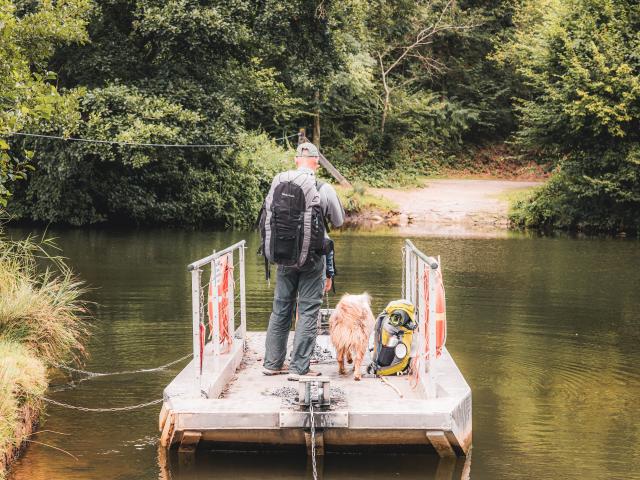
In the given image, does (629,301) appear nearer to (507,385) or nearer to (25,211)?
(507,385)

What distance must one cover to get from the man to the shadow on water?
2.59 ft

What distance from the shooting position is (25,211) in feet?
89.1

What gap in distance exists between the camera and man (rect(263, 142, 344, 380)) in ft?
22.7

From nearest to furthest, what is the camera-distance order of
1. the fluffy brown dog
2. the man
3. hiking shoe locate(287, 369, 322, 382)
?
the man, hiking shoe locate(287, 369, 322, 382), the fluffy brown dog

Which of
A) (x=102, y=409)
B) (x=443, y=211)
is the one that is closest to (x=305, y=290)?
(x=102, y=409)

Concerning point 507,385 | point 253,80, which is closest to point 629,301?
point 507,385

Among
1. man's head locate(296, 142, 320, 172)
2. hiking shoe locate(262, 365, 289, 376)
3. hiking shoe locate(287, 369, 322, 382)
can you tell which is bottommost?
hiking shoe locate(262, 365, 289, 376)

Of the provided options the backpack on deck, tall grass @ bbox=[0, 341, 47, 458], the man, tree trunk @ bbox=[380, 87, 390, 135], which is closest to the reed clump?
tall grass @ bbox=[0, 341, 47, 458]

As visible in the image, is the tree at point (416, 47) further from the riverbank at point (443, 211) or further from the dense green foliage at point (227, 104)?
the riverbank at point (443, 211)

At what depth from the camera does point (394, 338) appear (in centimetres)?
761

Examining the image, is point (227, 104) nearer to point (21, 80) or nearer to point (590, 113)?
point (590, 113)

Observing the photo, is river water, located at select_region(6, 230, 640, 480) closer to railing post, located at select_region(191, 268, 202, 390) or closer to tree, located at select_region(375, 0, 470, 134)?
railing post, located at select_region(191, 268, 202, 390)

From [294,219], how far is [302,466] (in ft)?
5.85

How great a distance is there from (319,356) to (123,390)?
6.08 feet
